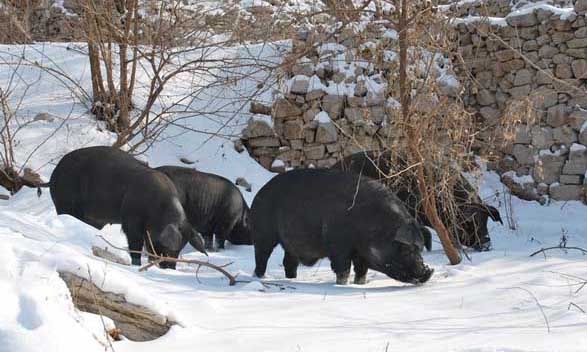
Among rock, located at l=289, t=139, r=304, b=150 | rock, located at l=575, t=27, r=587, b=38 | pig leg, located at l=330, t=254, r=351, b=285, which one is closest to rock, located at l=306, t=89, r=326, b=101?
rock, located at l=289, t=139, r=304, b=150

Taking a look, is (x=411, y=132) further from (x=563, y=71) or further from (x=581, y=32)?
(x=581, y=32)

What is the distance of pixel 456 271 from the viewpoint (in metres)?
7.25

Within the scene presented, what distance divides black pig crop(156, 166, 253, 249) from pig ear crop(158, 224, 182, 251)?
178 cm

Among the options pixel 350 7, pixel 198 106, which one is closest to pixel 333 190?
pixel 350 7

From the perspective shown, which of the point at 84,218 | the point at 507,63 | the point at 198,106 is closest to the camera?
the point at 84,218

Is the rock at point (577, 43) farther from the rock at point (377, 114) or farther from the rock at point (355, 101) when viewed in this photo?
the rock at point (355, 101)

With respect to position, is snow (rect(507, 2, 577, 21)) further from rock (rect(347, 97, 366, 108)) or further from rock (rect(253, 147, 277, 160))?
rock (rect(253, 147, 277, 160))

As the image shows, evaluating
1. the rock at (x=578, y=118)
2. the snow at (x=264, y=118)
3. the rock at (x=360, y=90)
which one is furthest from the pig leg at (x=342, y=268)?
the snow at (x=264, y=118)

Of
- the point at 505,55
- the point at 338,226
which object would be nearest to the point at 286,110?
the point at 505,55

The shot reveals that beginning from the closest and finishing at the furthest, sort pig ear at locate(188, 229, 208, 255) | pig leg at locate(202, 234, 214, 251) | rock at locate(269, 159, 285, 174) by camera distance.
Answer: pig ear at locate(188, 229, 208, 255)
pig leg at locate(202, 234, 214, 251)
rock at locate(269, 159, 285, 174)

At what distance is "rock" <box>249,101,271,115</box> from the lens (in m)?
13.1

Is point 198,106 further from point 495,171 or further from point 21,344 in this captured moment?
point 21,344

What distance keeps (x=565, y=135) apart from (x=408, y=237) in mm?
5465

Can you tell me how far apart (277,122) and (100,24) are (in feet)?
9.43
